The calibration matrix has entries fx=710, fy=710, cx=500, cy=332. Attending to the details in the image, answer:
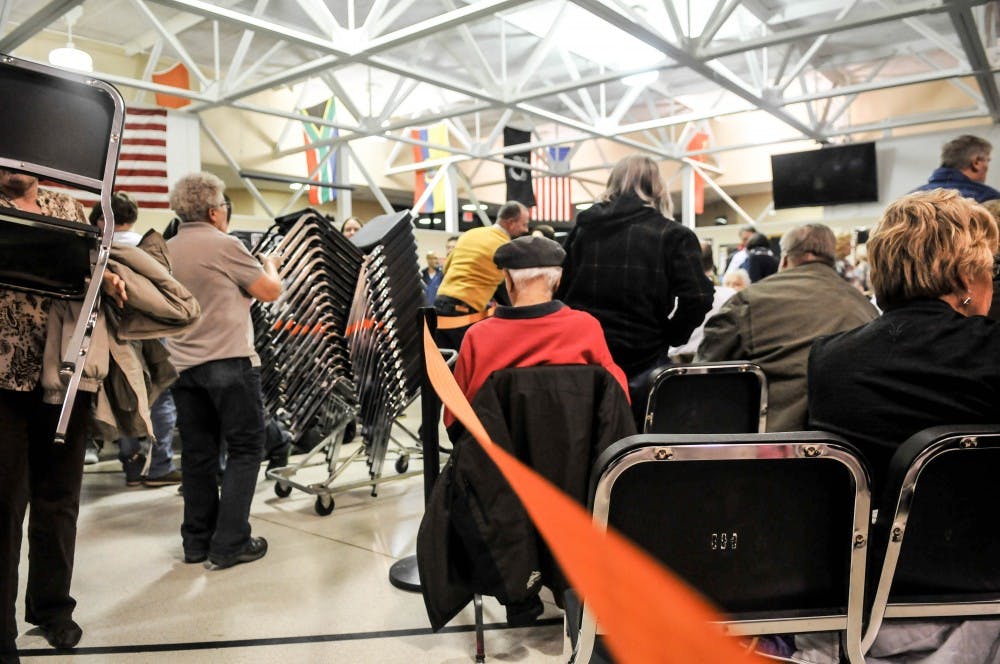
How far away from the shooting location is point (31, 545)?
2227 mm

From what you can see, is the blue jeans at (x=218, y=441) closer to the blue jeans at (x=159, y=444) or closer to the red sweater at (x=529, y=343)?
the red sweater at (x=529, y=343)

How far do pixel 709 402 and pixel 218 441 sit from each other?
6.88ft

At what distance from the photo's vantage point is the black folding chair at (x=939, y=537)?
1.25m

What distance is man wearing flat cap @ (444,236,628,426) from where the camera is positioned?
2.05 metres

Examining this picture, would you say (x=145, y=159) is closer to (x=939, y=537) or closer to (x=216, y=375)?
(x=216, y=375)

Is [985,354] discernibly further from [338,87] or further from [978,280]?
[338,87]

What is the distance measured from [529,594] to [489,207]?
658 inches

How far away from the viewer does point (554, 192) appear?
15.3 metres

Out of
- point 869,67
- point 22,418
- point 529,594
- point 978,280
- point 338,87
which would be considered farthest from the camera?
point 869,67

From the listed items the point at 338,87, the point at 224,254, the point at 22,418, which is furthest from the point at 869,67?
the point at 22,418

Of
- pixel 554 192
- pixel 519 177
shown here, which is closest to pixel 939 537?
pixel 519 177

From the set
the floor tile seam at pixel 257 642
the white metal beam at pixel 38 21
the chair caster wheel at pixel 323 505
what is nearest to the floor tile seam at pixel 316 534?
the chair caster wheel at pixel 323 505

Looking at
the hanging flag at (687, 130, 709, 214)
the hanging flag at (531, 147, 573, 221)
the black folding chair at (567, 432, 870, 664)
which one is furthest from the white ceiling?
the black folding chair at (567, 432, 870, 664)

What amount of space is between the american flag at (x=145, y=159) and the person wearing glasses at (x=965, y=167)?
8.46 m
